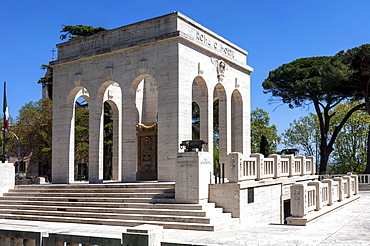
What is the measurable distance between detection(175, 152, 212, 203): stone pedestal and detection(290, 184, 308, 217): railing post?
3201 millimetres

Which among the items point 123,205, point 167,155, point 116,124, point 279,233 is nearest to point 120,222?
point 123,205

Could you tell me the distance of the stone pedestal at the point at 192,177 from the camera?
15.6 m

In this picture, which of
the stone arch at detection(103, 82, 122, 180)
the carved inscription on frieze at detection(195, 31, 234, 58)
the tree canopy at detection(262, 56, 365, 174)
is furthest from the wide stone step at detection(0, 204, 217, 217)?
the tree canopy at detection(262, 56, 365, 174)

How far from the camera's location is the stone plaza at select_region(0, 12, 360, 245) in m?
15.7

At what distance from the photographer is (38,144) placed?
40625mm

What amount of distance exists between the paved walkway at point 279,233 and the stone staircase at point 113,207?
0.62 m

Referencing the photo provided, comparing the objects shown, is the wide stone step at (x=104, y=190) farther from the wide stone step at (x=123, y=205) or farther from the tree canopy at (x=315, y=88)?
the tree canopy at (x=315, y=88)

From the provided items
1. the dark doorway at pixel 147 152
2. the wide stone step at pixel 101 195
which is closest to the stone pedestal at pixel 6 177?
the wide stone step at pixel 101 195

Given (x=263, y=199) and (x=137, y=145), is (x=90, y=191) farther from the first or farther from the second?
(x=263, y=199)

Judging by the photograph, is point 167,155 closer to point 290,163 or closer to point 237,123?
point 290,163

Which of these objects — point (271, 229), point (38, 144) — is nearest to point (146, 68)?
point (271, 229)

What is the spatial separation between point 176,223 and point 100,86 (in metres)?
10.4

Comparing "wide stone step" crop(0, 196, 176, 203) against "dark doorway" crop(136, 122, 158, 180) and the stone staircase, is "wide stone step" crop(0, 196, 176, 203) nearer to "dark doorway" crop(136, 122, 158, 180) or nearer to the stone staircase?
the stone staircase

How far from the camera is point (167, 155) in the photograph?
19.9m
